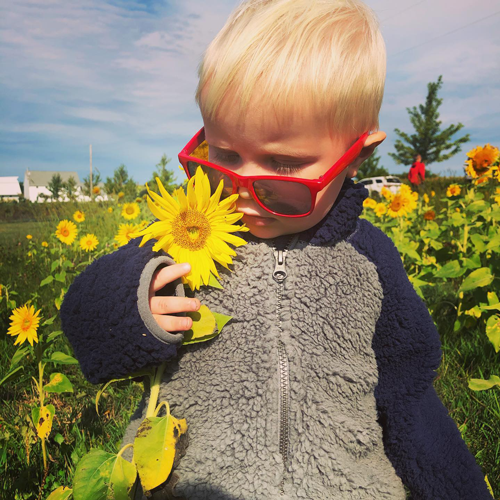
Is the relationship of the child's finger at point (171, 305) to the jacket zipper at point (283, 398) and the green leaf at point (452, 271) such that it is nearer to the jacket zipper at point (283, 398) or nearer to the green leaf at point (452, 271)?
the jacket zipper at point (283, 398)

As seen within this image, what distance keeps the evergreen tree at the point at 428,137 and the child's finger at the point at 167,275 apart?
31.8m

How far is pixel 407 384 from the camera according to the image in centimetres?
115

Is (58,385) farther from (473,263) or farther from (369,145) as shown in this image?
(473,263)

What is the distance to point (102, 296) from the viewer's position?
88 centimetres

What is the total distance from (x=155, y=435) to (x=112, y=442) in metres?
1.07

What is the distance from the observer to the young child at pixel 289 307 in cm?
89

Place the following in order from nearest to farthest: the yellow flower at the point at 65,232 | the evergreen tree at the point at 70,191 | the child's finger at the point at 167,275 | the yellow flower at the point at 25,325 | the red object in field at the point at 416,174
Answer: the child's finger at the point at 167,275, the yellow flower at the point at 25,325, the yellow flower at the point at 65,232, the red object in field at the point at 416,174, the evergreen tree at the point at 70,191

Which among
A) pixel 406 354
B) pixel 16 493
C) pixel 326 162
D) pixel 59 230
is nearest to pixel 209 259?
pixel 326 162

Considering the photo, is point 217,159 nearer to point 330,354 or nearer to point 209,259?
point 209,259

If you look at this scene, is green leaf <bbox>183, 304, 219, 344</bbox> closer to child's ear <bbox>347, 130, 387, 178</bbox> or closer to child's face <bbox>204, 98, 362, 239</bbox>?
child's face <bbox>204, 98, 362, 239</bbox>

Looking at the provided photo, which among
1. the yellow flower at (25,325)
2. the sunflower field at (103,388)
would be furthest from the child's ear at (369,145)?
the yellow flower at (25,325)

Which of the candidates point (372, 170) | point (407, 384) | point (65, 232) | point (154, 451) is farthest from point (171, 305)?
point (372, 170)

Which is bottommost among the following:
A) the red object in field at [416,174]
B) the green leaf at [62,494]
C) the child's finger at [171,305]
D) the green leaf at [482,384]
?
the green leaf at [482,384]

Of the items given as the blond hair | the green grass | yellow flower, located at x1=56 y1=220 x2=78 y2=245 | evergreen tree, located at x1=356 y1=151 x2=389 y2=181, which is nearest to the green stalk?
the blond hair
